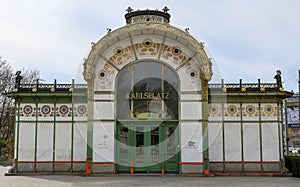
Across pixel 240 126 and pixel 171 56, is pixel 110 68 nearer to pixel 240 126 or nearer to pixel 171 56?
pixel 171 56

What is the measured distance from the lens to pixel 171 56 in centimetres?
1858

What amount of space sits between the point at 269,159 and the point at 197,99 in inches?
188

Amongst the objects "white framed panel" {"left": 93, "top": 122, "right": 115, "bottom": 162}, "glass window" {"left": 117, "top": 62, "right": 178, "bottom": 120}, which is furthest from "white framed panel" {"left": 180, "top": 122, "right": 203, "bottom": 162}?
"white framed panel" {"left": 93, "top": 122, "right": 115, "bottom": 162}

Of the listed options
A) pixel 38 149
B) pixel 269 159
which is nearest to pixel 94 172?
pixel 38 149

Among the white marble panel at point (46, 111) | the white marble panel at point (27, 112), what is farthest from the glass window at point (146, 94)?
the white marble panel at point (27, 112)

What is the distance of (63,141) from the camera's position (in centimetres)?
1928

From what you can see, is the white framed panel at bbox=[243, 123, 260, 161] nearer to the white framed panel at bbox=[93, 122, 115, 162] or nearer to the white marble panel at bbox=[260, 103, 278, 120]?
the white marble panel at bbox=[260, 103, 278, 120]

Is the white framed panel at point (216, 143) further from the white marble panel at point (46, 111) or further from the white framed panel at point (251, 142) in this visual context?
the white marble panel at point (46, 111)

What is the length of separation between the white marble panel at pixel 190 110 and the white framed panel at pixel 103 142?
11.2 feet

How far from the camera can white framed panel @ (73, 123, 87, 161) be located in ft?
62.8

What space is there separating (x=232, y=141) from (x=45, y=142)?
30.6 feet

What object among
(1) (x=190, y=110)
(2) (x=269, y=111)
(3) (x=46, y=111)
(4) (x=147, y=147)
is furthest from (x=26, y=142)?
(2) (x=269, y=111)

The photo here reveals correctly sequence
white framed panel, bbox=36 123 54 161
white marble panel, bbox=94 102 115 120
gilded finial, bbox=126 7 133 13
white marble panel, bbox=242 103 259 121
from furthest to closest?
gilded finial, bbox=126 7 133 13
white marble panel, bbox=242 103 259 121
white framed panel, bbox=36 123 54 161
white marble panel, bbox=94 102 115 120

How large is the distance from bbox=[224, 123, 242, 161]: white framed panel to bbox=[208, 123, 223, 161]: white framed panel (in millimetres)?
261
